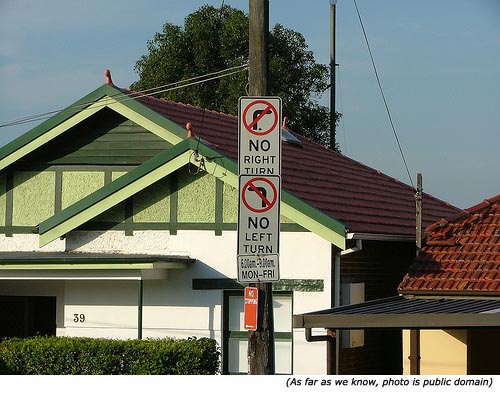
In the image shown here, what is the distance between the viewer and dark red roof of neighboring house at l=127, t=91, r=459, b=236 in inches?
746

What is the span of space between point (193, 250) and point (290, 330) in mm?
2148

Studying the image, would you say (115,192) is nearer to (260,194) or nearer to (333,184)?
(333,184)

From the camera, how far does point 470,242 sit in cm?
1755

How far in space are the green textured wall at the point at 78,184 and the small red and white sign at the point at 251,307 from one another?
28.4 feet

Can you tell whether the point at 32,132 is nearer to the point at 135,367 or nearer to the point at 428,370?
the point at 135,367

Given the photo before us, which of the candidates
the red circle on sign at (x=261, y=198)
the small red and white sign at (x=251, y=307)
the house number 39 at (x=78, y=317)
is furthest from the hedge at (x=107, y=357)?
the red circle on sign at (x=261, y=198)

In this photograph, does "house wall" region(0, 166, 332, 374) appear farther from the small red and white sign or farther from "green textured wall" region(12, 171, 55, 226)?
the small red and white sign

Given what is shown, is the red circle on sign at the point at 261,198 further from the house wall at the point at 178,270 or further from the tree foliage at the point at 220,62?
the tree foliage at the point at 220,62

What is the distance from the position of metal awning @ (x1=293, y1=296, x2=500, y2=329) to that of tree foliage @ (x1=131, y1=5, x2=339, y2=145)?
78.7 feet

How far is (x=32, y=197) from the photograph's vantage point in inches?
815

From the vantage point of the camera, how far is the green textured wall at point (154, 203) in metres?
19.2

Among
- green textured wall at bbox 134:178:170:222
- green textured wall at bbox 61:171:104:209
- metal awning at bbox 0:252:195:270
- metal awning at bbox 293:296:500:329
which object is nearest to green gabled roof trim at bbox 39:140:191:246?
metal awning at bbox 0:252:195:270

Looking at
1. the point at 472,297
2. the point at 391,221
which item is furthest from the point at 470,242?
the point at 391,221

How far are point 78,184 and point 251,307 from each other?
895cm
